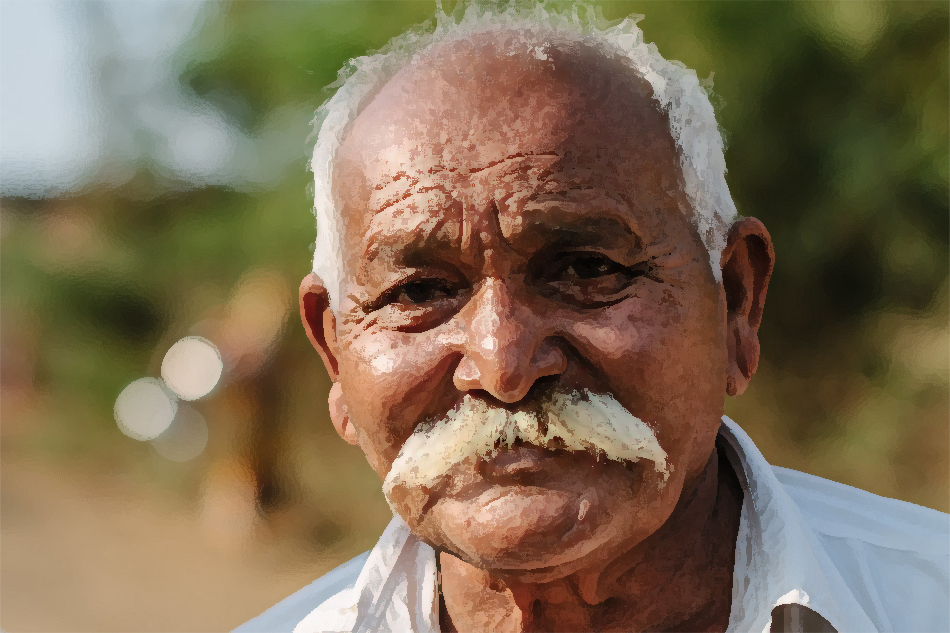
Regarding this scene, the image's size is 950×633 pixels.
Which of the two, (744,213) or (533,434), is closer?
(533,434)

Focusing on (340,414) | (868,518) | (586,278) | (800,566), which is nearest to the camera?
(586,278)

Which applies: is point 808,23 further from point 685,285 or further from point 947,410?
point 685,285

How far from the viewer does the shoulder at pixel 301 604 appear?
73.1 inches

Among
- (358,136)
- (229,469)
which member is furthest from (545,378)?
(229,469)

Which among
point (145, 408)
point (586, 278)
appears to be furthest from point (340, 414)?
point (145, 408)

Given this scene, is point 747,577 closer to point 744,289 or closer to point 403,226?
point 744,289

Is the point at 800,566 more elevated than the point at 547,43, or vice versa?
the point at 547,43

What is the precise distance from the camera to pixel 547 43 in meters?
1.20

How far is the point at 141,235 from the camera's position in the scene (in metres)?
3.69

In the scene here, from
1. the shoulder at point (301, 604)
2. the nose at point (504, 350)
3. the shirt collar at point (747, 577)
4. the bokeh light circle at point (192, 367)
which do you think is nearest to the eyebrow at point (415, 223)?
the nose at point (504, 350)

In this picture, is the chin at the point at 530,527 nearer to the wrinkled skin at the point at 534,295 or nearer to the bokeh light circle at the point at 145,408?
the wrinkled skin at the point at 534,295

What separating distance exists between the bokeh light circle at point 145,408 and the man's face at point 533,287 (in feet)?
9.86

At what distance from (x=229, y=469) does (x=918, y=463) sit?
3302mm

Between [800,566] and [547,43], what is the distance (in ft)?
3.44
